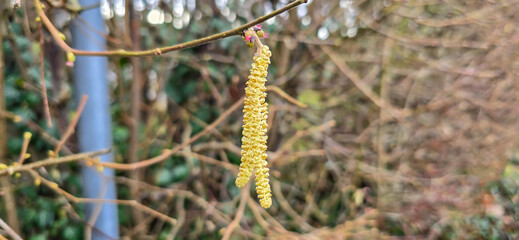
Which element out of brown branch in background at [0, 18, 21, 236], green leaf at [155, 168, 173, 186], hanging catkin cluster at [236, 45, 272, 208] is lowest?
green leaf at [155, 168, 173, 186]

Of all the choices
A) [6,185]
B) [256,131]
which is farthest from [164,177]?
[256,131]

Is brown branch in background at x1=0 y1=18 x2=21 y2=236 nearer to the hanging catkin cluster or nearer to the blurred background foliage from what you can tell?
the blurred background foliage

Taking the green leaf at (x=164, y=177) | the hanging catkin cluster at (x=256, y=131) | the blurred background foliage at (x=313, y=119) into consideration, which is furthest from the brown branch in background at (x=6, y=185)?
the hanging catkin cluster at (x=256, y=131)

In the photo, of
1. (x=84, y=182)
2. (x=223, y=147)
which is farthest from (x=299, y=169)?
A: (x=84, y=182)

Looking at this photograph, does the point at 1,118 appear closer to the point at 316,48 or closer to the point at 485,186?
the point at 316,48

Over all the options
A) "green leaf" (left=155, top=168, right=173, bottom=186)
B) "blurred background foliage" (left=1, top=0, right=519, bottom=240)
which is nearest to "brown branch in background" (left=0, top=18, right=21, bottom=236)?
"blurred background foliage" (left=1, top=0, right=519, bottom=240)

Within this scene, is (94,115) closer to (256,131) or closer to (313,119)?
(256,131)
